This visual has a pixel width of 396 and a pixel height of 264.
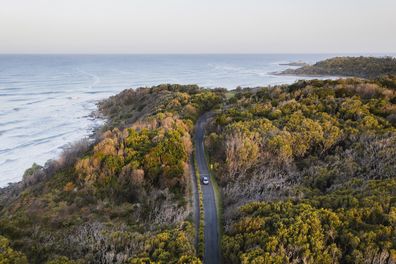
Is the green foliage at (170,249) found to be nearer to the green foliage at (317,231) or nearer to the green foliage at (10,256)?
the green foliage at (317,231)

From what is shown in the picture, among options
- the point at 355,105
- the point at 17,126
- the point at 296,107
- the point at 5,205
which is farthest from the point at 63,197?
the point at 17,126

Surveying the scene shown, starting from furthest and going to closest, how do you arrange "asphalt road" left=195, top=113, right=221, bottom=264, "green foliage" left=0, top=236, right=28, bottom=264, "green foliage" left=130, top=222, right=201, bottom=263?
1. "asphalt road" left=195, top=113, right=221, bottom=264
2. "green foliage" left=130, top=222, right=201, bottom=263
3. "green foliage" left=0, top=236, right=28, bottom=264

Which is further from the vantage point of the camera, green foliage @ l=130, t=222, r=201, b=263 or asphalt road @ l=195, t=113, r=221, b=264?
asphalt road @ l=195, t=113, r=221, b=264

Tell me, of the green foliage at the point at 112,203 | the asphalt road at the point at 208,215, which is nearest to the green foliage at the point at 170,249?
the green foliage at the point at 112,203

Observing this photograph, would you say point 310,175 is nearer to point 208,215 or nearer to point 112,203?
point 208,215

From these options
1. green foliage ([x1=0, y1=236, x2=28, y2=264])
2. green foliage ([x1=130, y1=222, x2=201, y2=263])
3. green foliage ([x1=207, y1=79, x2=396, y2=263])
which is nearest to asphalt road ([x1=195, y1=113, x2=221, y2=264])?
green foliage ([x1=207, y1=79, x2=396, y2=263])

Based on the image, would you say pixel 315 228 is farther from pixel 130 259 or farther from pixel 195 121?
pixel 195 121

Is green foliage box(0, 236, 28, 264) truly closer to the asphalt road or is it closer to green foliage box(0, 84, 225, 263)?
green foliage box(0, 84, 225, 263)

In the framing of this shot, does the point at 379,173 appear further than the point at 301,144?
No
